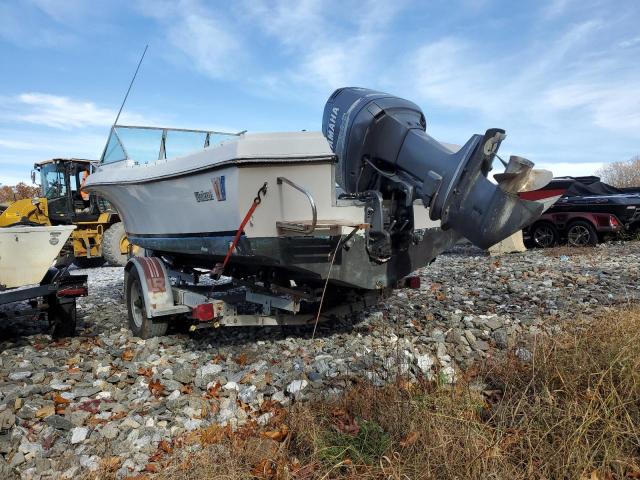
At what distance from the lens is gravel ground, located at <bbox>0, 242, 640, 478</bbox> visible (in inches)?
133

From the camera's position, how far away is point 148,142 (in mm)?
6945

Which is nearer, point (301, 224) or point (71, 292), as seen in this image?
point (301, 224)

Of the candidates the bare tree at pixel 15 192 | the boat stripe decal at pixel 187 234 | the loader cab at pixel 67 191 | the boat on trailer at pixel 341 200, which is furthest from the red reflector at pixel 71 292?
the bare tree at pixel 15 192

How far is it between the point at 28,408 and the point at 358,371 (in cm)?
236

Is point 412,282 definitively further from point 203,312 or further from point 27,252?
point 27,252

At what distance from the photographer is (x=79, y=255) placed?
1365 centimetres

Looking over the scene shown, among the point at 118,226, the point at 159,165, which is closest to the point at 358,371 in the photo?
the point at 159,165

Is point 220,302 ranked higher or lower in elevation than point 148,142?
lower

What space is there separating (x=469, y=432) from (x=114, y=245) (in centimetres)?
1186

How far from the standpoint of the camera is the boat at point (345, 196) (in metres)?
3.56

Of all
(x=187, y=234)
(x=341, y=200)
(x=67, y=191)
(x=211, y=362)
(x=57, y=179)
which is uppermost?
(x=57, y=179)

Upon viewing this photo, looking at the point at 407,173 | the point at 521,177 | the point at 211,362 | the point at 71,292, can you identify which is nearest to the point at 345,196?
the point at 407,173

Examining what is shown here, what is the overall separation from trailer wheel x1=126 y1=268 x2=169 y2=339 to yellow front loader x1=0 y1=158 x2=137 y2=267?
A: 7.20 metres

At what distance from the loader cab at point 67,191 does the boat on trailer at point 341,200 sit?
9203 mm
